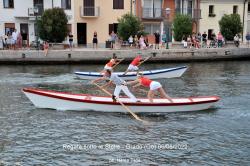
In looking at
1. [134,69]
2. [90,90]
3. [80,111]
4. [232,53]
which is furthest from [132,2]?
[80,111]

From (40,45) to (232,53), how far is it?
18571 millimetres

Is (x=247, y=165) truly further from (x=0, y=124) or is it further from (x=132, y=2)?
(x=132, y=2)

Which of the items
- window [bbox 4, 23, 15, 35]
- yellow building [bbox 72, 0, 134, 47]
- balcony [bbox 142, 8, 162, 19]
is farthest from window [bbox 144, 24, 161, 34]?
window [bbox 4, 23, 15, 35]

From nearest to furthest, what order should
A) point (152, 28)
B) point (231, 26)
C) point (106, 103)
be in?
1. point (106, 103)
2. point (231, 26)
3. point (152, 28)

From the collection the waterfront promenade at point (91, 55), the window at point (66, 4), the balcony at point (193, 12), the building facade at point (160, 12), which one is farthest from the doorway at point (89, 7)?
the balcony at point (193, 12)

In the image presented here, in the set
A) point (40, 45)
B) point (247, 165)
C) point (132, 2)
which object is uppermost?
point (132, 2)


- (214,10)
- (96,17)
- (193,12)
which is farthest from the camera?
(214,10)

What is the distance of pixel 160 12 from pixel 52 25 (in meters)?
16.0

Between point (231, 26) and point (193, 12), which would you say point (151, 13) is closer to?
point (193, 12)

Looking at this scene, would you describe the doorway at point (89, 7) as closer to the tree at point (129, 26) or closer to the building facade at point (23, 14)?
the building facade at point (23, 14)

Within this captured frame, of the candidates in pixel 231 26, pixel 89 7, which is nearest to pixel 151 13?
pixel 89 7

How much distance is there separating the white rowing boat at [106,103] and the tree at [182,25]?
79.6 ft

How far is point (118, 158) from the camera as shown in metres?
16.7

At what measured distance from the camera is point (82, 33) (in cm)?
5438
